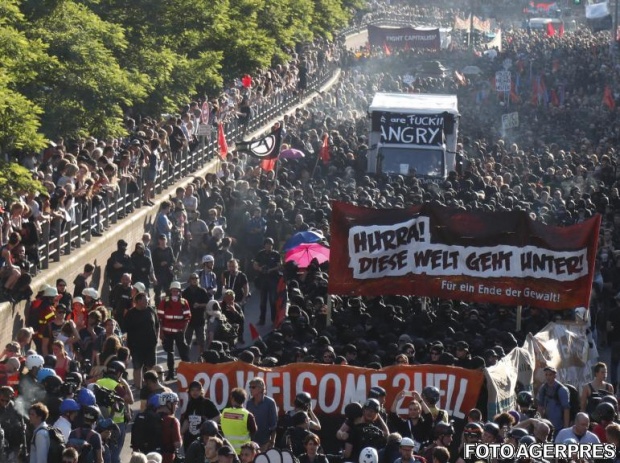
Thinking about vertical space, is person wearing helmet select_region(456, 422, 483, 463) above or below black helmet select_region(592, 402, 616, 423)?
above

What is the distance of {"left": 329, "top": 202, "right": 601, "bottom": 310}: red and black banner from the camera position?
20.2 m

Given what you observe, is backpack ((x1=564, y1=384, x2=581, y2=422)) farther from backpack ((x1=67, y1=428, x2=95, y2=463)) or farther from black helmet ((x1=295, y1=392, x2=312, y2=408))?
backpack ((x1=67, y1=428, x2=95, y2=463))

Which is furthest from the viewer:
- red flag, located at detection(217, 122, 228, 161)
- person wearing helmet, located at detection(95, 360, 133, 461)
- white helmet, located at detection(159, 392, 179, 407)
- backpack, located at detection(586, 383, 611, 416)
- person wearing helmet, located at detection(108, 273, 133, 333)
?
red flag, located at detection(217, 122, 228, 161)

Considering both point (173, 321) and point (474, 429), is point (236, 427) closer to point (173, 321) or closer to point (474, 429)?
point (474, 429)

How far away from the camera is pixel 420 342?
18703mm

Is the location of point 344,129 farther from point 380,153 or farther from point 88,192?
point 88,192

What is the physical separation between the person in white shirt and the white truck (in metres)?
21.2

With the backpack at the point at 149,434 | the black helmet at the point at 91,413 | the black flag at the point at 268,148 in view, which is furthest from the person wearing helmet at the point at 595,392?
the black flag at the point at 268,148

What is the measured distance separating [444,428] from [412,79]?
46.4 meters

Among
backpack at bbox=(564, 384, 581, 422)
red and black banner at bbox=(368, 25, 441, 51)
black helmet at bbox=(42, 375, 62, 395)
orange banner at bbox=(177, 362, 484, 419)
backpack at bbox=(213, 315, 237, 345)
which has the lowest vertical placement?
red and black banner at bbox=(368, 25, 441, 51)

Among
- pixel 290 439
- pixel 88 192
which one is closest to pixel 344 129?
pixel 88 192

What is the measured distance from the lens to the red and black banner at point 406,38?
7462 cm

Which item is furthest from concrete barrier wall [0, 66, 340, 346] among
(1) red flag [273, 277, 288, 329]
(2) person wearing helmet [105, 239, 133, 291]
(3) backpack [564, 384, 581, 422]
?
(3) backpack [564, 384, 581, 422]

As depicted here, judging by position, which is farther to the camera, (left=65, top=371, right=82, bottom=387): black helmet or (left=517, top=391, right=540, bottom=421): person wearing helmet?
(left=65, top=371, right=82, bottom=387): black helmet
